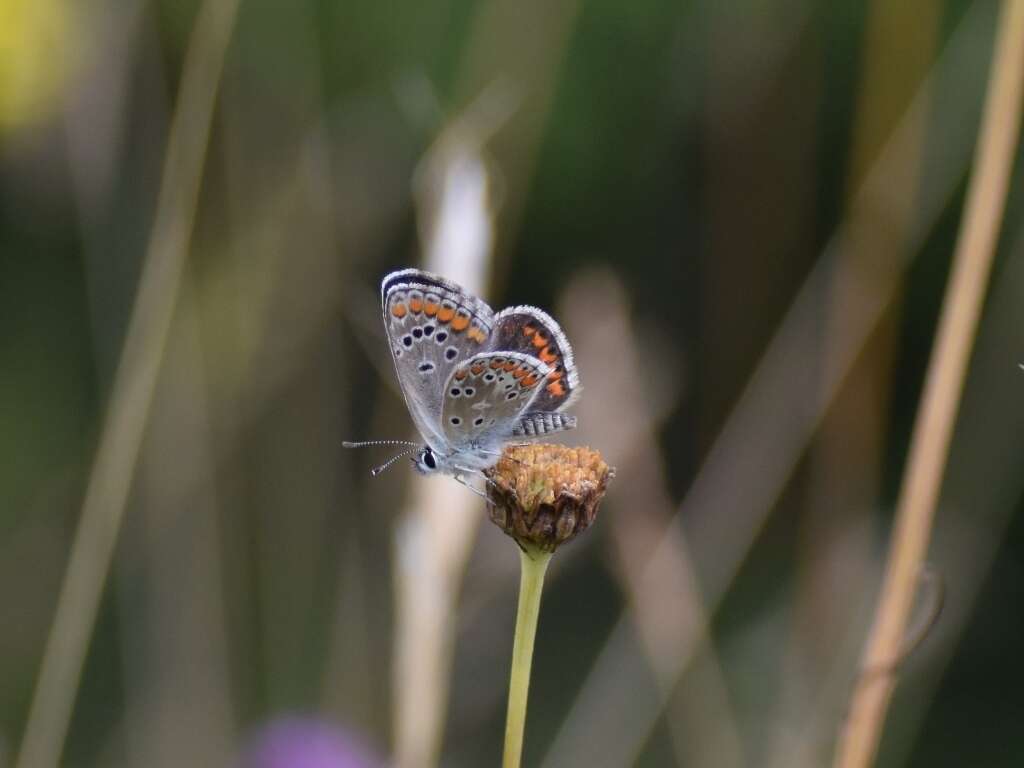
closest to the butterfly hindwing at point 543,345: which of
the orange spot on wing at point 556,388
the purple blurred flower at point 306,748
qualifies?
the orange spot on wing at point 556,388

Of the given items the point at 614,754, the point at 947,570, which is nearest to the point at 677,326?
the point at 947,570

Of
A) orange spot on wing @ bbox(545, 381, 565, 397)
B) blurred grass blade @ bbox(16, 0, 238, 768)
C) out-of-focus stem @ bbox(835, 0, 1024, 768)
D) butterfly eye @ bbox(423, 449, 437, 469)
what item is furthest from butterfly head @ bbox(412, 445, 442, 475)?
out-of-focus stem @ bbox(835, 0, 1024, 768)

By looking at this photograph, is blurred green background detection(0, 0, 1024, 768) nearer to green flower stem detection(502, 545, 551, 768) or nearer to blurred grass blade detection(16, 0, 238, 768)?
blurred grass blade detection(16, 0, 238, 768)

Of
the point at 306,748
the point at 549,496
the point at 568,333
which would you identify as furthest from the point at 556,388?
the point at 306,748

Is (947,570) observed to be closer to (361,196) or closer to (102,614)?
(361,196)

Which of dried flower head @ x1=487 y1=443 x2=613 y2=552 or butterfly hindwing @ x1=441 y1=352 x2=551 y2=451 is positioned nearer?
dried flower head @ x1=487 y1=443 x2=613 y2=552

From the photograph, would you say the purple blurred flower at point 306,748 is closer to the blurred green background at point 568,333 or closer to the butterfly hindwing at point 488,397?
the blurred green background at point 568,333
